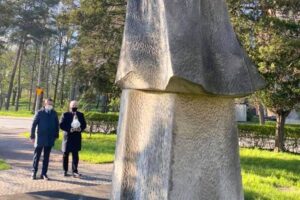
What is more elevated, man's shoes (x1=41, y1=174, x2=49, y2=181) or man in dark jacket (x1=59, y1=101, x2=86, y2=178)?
man in dark jacket (x1=59, y1=101, x2=86, y2=178)

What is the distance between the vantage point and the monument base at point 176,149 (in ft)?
11.5

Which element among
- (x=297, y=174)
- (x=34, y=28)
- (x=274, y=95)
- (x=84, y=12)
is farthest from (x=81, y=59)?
(x=34, y=28)

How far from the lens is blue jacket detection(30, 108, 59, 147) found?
32.4 feet

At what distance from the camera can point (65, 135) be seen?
10641 millimetres

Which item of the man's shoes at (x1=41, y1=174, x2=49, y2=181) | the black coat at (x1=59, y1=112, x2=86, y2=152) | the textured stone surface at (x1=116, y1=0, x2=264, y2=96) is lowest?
the man's shoes at (x1=41, y1=174, x2=49, y2=181)

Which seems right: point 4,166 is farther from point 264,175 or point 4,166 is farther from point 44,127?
point 264,175

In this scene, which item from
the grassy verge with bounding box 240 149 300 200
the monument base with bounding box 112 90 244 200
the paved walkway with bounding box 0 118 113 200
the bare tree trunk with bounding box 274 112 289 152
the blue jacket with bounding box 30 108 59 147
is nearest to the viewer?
the monument base with bounding box 112 90 244 200

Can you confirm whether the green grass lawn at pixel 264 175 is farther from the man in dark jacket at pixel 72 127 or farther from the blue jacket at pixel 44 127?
the blue jacket at pixel 44 127

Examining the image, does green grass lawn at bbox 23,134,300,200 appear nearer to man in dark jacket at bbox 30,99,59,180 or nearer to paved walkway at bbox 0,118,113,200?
paved walkway at bbox 0,118,113,200

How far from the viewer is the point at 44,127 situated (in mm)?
9938

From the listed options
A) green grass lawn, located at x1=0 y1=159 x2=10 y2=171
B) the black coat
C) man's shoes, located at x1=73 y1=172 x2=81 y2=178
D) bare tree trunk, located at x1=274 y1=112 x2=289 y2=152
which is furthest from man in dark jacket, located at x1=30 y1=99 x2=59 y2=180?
bare tree trunk, located at x1=274 y1=112 x2=289 y2=152

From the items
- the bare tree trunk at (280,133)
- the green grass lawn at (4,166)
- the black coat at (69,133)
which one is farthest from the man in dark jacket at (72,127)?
the bare tree trunk at (280,133)

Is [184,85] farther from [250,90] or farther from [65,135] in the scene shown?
[65,135]

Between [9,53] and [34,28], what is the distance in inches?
463
